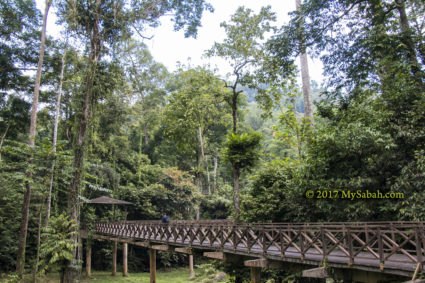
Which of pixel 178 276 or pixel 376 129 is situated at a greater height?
pixel 376 129

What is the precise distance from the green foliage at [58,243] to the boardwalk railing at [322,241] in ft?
11.5

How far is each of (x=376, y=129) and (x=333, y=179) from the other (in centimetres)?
218

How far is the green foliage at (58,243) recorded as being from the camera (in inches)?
397

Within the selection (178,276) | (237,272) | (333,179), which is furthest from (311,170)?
(178,276)

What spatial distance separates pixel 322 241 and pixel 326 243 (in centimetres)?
12

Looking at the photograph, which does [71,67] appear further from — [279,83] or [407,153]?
[407,153]

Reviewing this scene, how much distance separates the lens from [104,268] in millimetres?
20375

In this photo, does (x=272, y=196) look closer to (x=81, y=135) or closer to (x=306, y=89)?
(x=306, y=89)

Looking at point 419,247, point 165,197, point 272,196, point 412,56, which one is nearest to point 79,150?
point 272,196

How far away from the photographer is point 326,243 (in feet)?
21.4

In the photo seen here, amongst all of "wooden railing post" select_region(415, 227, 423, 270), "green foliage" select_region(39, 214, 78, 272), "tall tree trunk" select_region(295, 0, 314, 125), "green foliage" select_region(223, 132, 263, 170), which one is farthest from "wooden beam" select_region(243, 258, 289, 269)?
"tall tree trunk" select_region(295, 0, 314, 125)

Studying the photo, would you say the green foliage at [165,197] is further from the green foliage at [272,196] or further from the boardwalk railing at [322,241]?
the green foliage at [272,196]

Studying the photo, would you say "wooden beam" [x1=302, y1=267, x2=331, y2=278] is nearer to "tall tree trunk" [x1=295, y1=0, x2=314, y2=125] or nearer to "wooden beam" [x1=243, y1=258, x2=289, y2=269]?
"wooden beam" [x1=243, y1=258, x2=289, y2=269]

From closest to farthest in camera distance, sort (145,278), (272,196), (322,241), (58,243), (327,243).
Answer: (322,241), (327,243), (58,243), (272,196), (145,278)
